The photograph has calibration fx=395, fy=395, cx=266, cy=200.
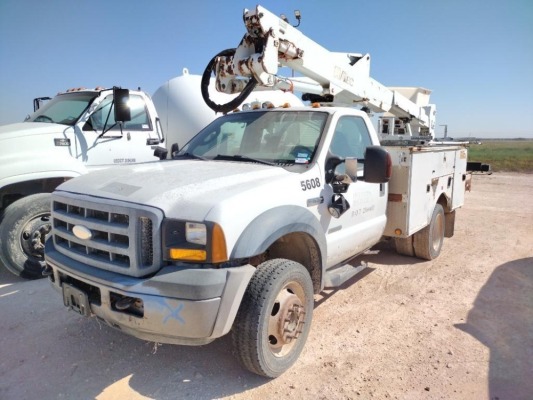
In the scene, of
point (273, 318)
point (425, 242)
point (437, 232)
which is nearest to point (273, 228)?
point (273, 318)

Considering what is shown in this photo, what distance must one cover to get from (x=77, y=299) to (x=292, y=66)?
10.7 feet

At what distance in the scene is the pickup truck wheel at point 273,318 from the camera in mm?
2652

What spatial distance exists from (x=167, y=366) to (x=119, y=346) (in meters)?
0.55

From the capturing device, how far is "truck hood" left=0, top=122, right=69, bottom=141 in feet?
16.0

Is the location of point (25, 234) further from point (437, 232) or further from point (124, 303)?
point (437, 232)

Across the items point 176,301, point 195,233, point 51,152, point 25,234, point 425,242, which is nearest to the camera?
point 176,301

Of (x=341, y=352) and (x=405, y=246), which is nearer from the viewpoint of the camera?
(x=341, y=352)

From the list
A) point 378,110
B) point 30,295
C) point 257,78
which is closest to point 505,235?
point 378,110

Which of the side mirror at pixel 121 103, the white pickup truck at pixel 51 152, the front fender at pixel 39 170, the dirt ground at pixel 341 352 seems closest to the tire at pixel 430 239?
the dirt ground at pixel 341 352

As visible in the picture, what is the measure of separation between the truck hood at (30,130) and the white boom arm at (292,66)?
8.00 feet

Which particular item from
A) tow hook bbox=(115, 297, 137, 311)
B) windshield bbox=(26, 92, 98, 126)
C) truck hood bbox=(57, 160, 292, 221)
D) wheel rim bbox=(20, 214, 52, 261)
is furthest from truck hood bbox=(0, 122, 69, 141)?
tow hook bbox=(115, 297, 137, 311)

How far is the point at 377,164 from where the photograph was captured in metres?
3.27

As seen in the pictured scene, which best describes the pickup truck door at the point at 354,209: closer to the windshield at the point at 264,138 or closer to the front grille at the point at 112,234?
the windshield at the point at 264,138

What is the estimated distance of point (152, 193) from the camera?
8.52 ft
